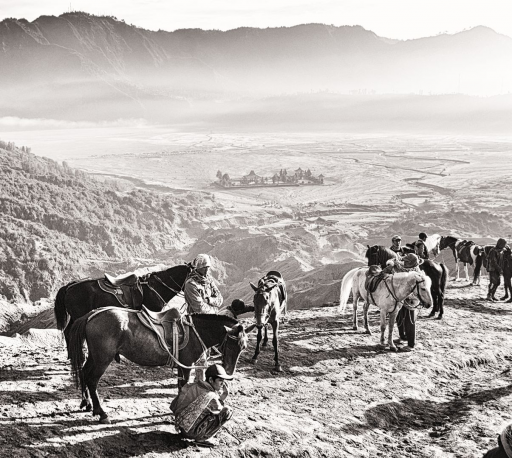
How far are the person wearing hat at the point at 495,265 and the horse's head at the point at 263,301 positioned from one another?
9475mm

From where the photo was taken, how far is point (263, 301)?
10086 mm

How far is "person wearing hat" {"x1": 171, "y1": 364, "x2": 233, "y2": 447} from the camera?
6949 millimetres

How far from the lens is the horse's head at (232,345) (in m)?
7.45

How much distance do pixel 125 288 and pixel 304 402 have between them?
11.3 feet

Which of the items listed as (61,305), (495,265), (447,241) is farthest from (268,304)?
(447,241)

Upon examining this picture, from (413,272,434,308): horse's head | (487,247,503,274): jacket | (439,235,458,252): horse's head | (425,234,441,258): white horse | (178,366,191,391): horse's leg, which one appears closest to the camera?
(178,366,191,391): horse's leg

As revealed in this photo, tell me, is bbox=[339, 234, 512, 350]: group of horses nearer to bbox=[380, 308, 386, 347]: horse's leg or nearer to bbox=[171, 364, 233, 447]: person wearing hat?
bbox=[380, 308, 386, 347]: horse's leg

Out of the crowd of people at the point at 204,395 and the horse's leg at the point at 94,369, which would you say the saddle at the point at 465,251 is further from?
the horse's leg at the point at 94,369

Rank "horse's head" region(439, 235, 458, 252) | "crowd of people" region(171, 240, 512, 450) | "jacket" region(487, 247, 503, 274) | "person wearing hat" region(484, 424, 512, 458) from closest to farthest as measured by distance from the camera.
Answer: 1. "person wearing hat" region(484, 424, 512, 458)
2. "crowd of people" region(171, 240, 512, 450)
3. "jacket" region(487, 247, 503, 274)
4. "horse's head" region(439, 235, 458, 252)

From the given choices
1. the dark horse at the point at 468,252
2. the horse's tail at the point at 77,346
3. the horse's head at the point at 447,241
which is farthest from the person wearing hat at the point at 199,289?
→ the horse's head at the point at 447,241

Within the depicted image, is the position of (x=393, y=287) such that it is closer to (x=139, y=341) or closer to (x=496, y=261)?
(x=139, y=341)

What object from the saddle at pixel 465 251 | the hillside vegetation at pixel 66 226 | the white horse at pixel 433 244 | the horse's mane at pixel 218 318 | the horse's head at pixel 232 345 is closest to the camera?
the horse's head at pixel 232 345

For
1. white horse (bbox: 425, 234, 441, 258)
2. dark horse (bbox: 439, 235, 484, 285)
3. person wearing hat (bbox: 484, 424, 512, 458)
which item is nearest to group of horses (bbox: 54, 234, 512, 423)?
A: person wearing hat (bbox: 484, 424, 512, 458)

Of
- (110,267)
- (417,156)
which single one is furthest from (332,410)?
(417,156)
